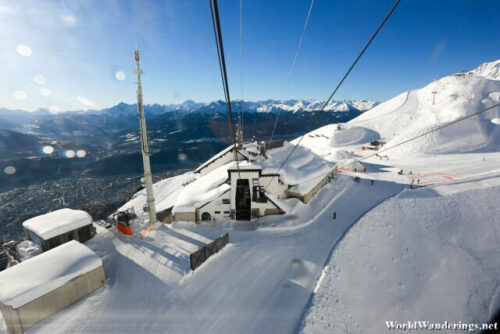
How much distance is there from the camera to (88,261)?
12.6m

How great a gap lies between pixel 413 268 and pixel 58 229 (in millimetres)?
29248

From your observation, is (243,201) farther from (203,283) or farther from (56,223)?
(56,223)

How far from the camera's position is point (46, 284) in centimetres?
1085

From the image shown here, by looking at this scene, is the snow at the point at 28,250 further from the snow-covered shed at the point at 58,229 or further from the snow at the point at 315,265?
the snow at the point at 315,265

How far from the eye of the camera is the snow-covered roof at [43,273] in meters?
10.2

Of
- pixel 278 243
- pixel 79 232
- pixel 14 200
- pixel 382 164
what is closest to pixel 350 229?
pixel 278 243

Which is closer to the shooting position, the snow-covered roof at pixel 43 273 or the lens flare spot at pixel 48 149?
the snow-covered roof at pixel 43 273

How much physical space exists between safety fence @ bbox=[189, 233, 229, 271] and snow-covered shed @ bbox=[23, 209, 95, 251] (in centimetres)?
1101

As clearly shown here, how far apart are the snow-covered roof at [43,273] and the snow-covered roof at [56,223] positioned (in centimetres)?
386

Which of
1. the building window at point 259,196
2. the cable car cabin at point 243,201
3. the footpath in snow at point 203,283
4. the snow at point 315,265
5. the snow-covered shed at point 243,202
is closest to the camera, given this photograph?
the footpath in snow at point 203,283

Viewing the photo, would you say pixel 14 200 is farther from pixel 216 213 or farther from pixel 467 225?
pixel 467 225

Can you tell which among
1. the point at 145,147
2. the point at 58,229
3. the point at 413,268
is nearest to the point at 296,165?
the point at 413,268

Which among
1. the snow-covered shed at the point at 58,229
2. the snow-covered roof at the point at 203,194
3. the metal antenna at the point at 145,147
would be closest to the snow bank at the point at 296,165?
the snow-covered roof at the point at 203,194

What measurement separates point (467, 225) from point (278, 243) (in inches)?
875
